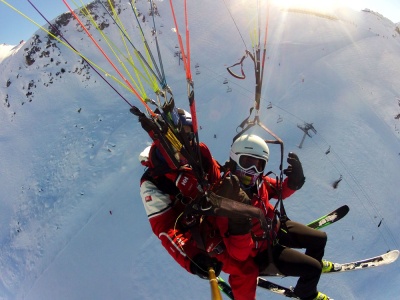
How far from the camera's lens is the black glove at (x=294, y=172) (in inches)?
188

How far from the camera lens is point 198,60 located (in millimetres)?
25047

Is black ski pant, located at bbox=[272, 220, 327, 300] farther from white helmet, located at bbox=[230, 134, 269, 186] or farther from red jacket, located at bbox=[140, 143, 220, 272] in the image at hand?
red jacket, located at bbox=[140, 143, 220, 272]

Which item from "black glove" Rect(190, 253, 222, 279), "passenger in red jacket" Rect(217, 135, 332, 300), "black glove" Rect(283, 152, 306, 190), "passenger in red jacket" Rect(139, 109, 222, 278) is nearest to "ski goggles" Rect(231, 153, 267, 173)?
"passenger in red jacket" Rect(217, 135, 332, 300)

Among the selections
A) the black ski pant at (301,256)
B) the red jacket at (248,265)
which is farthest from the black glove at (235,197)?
the black ski pant at (301,256)

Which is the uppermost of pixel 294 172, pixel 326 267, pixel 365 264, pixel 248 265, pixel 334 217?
pixel 294 172

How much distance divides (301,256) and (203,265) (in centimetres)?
190

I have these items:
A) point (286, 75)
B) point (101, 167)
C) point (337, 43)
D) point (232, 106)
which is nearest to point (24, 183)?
point (101, 167)

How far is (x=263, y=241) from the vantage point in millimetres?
4609

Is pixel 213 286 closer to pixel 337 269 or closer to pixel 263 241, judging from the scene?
pixel 263 241

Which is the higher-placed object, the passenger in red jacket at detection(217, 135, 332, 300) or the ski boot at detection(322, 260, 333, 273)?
the passenger in red jacket at detection(217, 135, 332, 300)

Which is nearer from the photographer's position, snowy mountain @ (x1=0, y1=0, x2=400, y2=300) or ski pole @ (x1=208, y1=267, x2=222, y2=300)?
ski pole @ (x1=208, y1=267, x2=222, y2=300)

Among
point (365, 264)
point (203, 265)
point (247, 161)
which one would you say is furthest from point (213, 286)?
point (365, 264)

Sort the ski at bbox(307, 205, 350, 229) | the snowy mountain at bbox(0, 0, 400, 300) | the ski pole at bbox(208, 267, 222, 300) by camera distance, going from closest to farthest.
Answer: the ski pole at bbox(208, 267, 222, 300) → the ski at bbox(307, 205, 350, 229) → the snowy mountain at bbox(0, 0, 400, 300)

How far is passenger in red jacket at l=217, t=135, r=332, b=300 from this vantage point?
4.25m
